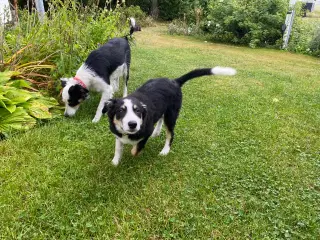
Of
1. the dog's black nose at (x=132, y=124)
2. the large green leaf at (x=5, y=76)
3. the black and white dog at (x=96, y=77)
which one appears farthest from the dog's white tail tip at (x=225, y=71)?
the large green leaf at (x=5, y=76)

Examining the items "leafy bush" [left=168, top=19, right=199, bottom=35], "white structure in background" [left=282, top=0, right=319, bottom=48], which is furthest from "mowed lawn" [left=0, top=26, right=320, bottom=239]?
"leafy bush" [left=168, top=19, right=199, bottom=35]

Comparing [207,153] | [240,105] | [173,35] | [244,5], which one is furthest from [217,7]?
[207,153]

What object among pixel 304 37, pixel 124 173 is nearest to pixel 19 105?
pixel 124 173

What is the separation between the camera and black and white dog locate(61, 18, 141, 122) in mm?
4617

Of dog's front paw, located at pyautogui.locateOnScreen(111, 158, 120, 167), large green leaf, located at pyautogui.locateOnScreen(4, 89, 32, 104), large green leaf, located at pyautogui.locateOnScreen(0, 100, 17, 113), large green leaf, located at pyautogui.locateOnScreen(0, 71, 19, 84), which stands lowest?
dog's front paw, located at pyautogui.locateOnScreen(111, 158, 120, 167)

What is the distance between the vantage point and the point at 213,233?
2.72 metres

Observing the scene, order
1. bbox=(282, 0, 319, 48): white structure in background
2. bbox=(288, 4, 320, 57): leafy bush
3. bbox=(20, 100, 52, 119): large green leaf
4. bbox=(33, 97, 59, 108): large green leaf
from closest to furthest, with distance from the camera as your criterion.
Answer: bbox=(20, 100, 52, 119): large green leaf → bbox=(33, 97, 59, 108): large green leaf → bbox=(288, 4, 320, 57): leafy bush → bbox=(282, 0, 319, 48): white structure in background

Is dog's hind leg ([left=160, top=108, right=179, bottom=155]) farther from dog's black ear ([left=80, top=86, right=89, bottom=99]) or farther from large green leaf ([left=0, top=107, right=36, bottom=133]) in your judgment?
large green leaf ([left=0, top=107, right=36, bottom=133])

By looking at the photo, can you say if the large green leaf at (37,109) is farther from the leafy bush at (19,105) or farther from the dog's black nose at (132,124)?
the dog's black nose at (132,124)

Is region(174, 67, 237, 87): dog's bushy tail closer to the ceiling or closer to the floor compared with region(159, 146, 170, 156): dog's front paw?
closer to the ceiling

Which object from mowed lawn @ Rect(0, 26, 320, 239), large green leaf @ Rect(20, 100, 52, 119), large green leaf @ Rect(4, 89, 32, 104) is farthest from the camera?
large green leaf @ Rect(20, 100, 52, 119)

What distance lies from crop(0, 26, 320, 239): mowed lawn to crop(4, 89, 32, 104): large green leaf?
587mm

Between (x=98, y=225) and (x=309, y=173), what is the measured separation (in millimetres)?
2724

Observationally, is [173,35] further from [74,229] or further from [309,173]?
[74,229]
